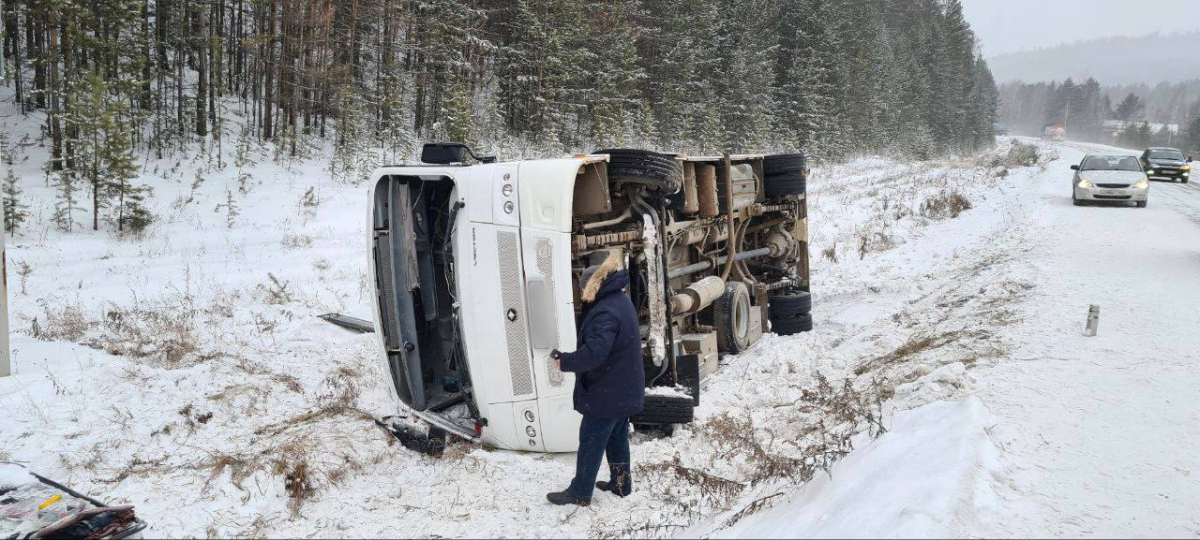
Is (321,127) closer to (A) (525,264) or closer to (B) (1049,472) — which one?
(A) (525,264)

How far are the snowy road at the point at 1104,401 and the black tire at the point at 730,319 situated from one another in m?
2.90

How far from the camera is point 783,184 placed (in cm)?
980

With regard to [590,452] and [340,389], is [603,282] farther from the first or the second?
[340,389]

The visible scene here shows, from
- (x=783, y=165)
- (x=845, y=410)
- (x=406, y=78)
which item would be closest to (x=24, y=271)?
(x=783, y=165)

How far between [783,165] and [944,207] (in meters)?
11.2

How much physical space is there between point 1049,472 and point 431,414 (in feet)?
14.5

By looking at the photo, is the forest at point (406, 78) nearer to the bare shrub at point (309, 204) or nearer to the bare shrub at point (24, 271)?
the bare shrub at point (24, 271)

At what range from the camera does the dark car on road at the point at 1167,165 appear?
27.5m

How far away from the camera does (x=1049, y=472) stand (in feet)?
12.9

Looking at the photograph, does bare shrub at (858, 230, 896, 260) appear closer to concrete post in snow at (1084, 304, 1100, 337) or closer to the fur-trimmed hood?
concrete post in snow at (1084, 304, 1100, 337)

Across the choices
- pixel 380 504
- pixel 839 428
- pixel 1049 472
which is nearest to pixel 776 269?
pixel 839 428

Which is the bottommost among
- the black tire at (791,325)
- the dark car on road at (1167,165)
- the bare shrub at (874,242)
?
the black tire at (791,325)

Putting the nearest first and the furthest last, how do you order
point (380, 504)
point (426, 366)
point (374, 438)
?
point (380, 504) → point (374, 438) → point (426, 366)

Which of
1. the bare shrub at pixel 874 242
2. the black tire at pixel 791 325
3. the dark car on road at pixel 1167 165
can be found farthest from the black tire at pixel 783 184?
the dark car on road at pixel 1167 165
